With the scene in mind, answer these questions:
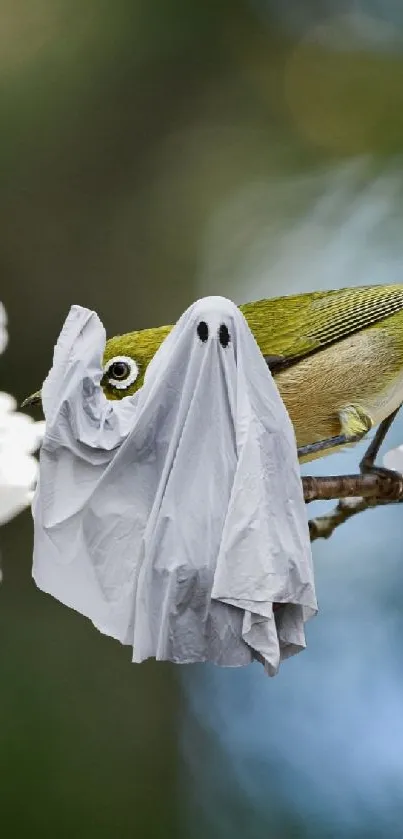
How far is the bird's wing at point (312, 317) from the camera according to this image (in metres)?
1.61

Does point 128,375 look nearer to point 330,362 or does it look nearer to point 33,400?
point 33,400

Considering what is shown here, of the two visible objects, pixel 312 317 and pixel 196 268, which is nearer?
pixel 312 317

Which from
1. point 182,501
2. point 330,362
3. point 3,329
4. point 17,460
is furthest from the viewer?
point 3,329

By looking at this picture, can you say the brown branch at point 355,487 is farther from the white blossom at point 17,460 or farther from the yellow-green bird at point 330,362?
the white blossom at point 17,460

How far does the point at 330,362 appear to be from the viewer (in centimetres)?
162

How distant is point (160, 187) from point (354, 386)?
57 centimetres

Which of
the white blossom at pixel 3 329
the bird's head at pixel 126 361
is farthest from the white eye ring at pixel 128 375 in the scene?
the white blossom at pixel 3 329

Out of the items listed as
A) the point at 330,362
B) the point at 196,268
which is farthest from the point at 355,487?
the point at 196,268

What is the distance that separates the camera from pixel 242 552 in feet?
3.79

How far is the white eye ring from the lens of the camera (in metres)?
1.54

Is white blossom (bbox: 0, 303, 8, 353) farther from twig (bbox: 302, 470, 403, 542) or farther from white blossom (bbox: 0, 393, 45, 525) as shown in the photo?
twig (bbox: 302, 470, 403, 542)

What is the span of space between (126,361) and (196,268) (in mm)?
339

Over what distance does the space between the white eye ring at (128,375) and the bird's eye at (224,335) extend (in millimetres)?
340

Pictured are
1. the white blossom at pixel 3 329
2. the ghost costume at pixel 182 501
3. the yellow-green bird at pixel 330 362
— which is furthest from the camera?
the white blossom at pixel 3 329
